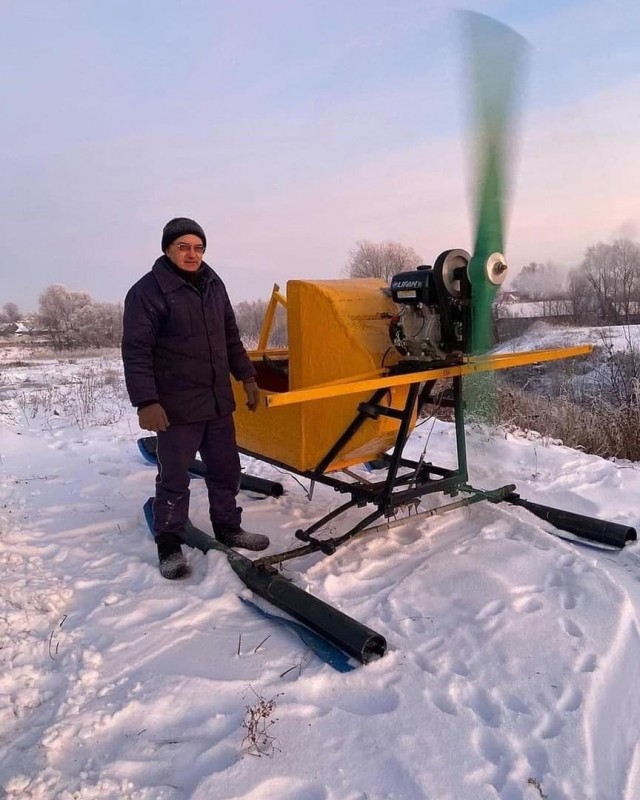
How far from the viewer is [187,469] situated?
3.84 metres

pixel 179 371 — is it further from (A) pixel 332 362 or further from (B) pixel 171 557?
(B) pixel 171 557

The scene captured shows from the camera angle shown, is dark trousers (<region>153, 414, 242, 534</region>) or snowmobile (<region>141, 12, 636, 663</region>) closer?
snowmobile (<region>141, 12, 636, 663</region>)

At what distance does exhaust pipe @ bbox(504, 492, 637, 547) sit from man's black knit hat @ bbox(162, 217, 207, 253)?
301 cm

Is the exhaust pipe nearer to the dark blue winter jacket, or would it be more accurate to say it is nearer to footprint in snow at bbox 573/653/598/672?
footprint in snow at bbox 573/653/598/672

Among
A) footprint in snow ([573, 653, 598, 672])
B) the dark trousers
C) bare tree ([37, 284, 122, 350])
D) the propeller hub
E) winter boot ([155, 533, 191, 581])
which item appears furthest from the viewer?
bare tree ([37, 284, 122, 350])

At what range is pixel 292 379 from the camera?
3982mm

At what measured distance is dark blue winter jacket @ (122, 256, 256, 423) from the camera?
A: 3.48 m

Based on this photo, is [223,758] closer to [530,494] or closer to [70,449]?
[530,494]

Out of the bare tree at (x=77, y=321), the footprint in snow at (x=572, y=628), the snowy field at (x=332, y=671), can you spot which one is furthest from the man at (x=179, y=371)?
the bare tree at (x=77, y=321)

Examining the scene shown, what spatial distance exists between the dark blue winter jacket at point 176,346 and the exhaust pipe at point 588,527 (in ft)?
7.66

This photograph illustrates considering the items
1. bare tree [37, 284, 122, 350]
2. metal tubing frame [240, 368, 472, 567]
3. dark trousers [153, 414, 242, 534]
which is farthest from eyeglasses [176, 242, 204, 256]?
bare tree [37, 284, 122, 350]

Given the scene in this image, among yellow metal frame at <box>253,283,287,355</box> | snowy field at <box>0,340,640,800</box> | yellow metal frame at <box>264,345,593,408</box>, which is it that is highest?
yellow metal frame at <box>253,283,287,355</box>

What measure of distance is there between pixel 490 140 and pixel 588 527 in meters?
2.52

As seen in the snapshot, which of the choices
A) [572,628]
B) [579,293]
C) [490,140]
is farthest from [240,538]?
[579,293]
